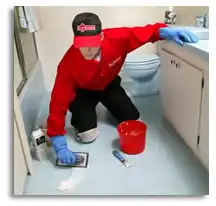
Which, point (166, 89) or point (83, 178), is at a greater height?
point (166, 89)

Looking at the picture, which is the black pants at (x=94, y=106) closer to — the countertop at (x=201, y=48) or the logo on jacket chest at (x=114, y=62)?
the logo on jacket chest at (x=114, y=62)

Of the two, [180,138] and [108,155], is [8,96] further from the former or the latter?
[180,138]

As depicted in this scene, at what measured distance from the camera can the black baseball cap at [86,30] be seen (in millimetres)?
1027

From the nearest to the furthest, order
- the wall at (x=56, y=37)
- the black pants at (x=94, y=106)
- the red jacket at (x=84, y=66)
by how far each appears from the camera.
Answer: the red jacket at (x=84, y=66) < the black pants at (x=94, y=106) < the wall at (x=56, y=37)

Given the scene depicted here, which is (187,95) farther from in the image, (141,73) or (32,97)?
(32,97)

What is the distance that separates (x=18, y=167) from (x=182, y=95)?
2.55ft

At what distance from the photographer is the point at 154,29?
1243 millimetres

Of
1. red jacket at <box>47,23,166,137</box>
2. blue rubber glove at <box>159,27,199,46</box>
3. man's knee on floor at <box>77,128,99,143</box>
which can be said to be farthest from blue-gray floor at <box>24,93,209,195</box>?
blue rubber glove at <box>159,27,199,46</box>

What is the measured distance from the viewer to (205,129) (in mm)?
1025

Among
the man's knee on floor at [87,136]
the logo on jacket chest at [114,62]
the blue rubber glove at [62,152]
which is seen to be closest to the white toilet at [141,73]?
the logo on jacket chest at [114,62]

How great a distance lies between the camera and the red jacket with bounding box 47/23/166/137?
3.86 feet

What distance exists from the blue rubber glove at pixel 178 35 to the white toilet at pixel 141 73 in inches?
20.0
